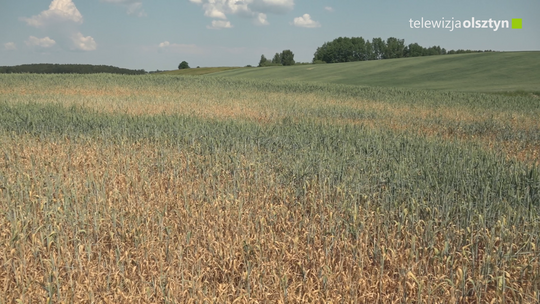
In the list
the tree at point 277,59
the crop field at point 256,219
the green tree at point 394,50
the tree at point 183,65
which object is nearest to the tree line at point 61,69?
the tree at point 183,65

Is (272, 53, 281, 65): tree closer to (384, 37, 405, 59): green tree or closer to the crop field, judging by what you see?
(384, 37, 405, 59): green tree

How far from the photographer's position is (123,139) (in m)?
8.69

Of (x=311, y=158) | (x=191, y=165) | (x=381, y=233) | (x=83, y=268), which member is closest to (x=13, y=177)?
(x=191, y=165)

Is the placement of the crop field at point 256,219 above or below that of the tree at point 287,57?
below

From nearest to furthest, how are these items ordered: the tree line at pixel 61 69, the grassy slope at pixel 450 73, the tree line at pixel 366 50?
the grassy slope at pixel 450 73 → the tree line at pixel 61 69 → the tree line at pixel 366 50

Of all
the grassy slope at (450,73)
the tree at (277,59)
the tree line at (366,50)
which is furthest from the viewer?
the tree at (277,59)

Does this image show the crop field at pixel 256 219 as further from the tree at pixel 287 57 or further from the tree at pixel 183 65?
the tree at pixel 287 57

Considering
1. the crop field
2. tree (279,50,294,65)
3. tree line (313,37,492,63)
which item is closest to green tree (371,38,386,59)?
tree line (313,37,492,63)

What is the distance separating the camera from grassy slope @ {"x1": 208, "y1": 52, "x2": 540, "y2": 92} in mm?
31878

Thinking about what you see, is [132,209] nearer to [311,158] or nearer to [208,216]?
[208,216]

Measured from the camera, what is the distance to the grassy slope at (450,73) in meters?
31.9

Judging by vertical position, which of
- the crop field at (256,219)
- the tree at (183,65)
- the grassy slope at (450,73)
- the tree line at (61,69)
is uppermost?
the tree at (183,65)

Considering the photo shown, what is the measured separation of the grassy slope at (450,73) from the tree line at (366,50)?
4818 centimetres

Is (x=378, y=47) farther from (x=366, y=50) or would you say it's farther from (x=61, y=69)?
(x=61, y=69)
